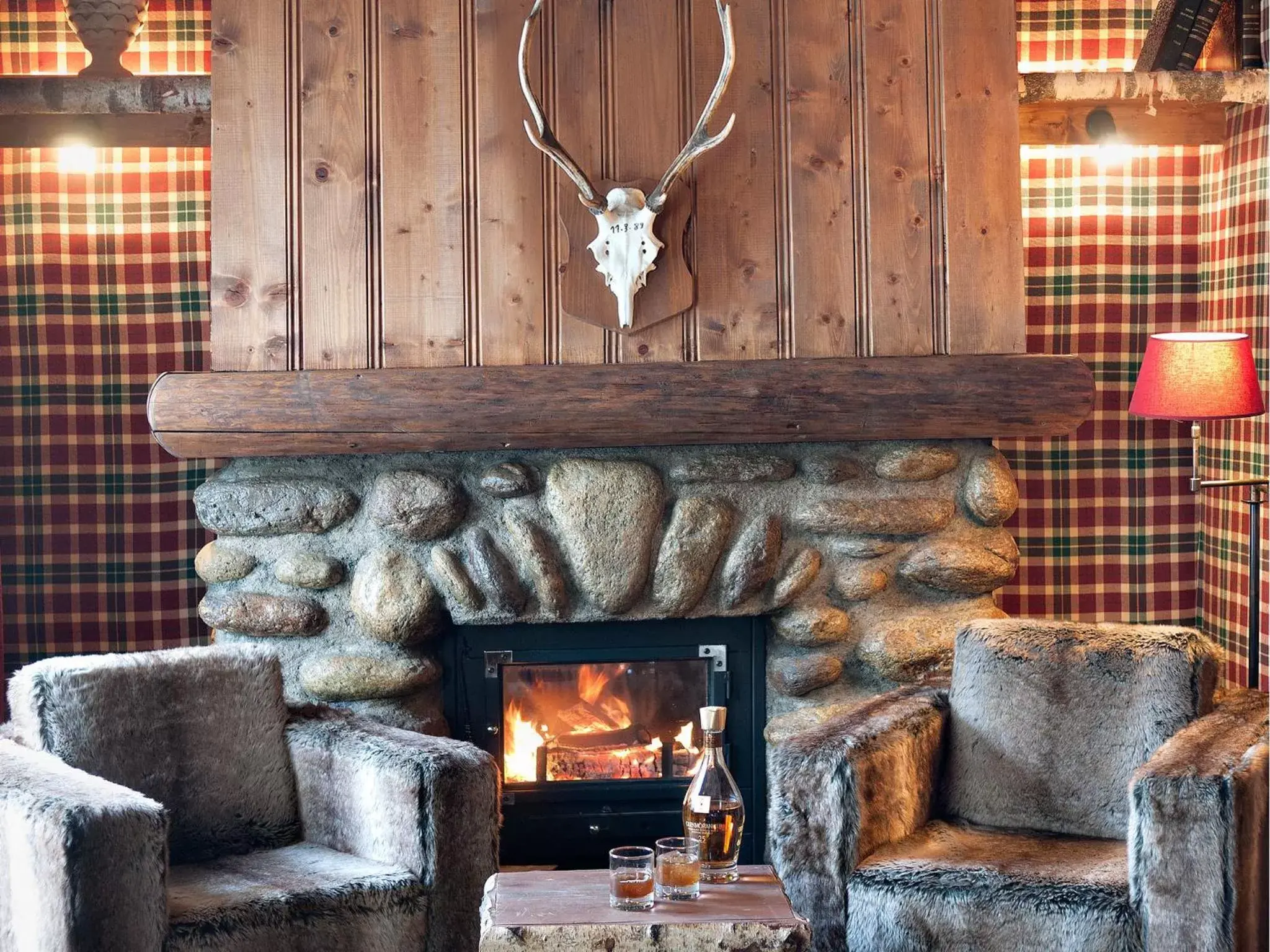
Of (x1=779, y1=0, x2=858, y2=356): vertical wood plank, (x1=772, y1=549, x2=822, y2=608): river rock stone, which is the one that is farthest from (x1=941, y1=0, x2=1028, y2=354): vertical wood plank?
(x1=772, y1=549, x2=822, y2=608): river rock stone

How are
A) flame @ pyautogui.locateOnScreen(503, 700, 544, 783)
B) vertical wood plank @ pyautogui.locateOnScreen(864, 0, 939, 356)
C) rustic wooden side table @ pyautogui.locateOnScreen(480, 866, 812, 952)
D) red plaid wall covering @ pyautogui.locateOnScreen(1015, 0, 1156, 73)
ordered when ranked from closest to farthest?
rustic wooden side table @ pyautogui.locateOnScreen(480, 866, 812, 952)
vertical wood plank @ pyautogui.locateOnScreen(864, 0, 939, 356)
flame @ pyautogui.locateOnScreen(503, 700, 544, 783)
red plaid wall covering @ pyautogui.locateOnScreen(1015, 0, 1156, 73)

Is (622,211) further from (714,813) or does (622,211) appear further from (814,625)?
(714,813)

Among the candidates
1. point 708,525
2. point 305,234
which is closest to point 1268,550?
point 708,525

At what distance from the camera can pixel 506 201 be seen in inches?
132

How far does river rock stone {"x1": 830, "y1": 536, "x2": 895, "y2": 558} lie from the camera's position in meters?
3.39

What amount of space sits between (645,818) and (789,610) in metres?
0.63

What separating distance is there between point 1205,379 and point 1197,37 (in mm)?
1076

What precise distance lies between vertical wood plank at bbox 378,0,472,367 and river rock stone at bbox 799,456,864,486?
2.81 feet

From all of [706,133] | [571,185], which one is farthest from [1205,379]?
[571,185]

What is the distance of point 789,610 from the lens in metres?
3.41

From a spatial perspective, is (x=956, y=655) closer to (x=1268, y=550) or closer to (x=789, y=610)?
(x=789, y=610)

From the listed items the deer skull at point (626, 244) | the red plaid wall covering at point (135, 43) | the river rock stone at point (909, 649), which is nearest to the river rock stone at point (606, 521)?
the deer skull at point (626, 244)

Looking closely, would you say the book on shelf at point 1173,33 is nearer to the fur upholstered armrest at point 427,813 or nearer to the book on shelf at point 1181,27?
the book on shelf at point 1181,27

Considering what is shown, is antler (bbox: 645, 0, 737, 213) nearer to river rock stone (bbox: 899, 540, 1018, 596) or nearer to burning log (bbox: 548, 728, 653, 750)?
river rock stone (bbox: 899, 540, 1018, 596)
